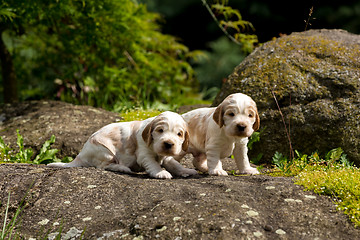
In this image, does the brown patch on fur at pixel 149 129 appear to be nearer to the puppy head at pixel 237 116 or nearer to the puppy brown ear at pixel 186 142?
the puppy brown ear at pixel 186 142

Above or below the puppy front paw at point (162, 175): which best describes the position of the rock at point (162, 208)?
above

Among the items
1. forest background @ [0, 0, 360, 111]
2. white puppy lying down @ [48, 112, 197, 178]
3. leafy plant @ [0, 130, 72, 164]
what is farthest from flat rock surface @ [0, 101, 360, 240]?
forest background @ [0, 0, 360, 111]

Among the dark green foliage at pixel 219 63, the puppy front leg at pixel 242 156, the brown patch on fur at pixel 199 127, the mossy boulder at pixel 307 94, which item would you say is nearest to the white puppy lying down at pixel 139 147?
the brown patch on fur at pixel 199 127

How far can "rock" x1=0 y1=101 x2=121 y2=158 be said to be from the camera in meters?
6.97

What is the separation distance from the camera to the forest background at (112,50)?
30.4 ft

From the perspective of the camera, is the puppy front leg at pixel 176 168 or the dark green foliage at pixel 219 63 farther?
the dark green foliage at pixel 219 63

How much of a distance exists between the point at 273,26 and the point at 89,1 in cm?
656

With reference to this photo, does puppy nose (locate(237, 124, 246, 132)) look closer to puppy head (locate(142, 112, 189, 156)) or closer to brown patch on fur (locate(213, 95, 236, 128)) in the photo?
brown patch on fur (locate(213, 95, 236, 128))

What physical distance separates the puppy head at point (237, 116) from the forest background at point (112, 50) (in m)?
3.75

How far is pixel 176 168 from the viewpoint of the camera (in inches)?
199

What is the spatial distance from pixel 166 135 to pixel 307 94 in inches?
120

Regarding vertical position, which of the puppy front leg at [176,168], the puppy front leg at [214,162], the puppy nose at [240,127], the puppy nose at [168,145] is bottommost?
the puppy front leg at [176,168]

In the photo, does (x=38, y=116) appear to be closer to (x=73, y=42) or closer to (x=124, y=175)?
(x=73, y=42)

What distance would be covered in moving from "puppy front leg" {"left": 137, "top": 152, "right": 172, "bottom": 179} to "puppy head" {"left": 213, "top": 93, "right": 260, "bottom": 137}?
85 centimetres
